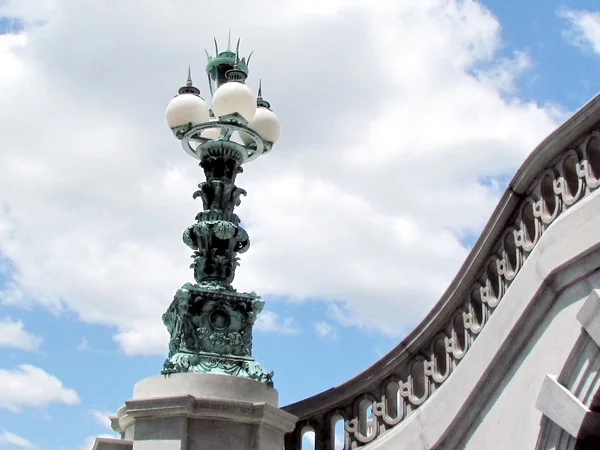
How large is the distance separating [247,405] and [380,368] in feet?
4.65

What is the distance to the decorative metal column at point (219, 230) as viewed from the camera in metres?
8.57

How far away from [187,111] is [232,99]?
22.3 inches

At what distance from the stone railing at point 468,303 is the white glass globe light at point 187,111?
133 inches

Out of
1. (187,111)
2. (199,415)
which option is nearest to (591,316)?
(199,415)

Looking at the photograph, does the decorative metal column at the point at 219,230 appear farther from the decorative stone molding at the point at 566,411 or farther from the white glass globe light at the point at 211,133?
the decorative stone molding at the point at 566,411

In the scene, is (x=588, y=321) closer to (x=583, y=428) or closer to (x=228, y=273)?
(x=583, y=428)

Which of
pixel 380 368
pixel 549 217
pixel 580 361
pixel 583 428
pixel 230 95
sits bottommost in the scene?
pixel 583 428

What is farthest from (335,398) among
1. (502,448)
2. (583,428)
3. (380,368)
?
(583,428)

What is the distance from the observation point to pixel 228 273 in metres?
9.11

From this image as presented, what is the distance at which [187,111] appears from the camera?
32.3 feet

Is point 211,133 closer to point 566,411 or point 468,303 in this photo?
point 468,303

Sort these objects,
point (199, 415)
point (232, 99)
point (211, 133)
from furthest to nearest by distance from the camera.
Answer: point (211, 133)
point (232, 99)
point (199, 415)

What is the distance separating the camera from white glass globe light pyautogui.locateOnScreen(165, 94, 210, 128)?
9.84 meters

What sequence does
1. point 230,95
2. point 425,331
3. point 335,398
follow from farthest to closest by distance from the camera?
1. point 230,95
2. point 335,398
3. point 425,331
